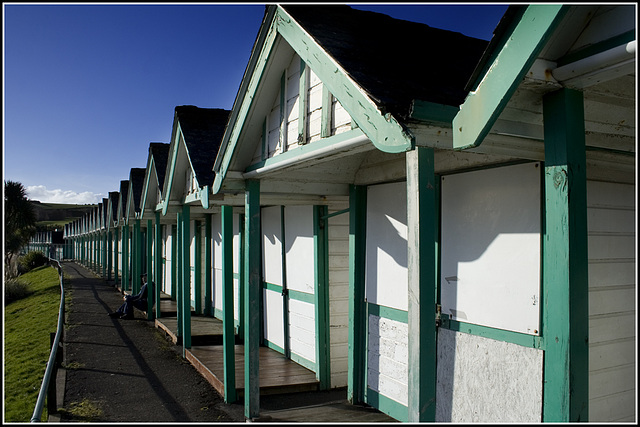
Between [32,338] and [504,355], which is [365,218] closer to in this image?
[504,355]

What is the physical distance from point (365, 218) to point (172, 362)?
529 centimetres

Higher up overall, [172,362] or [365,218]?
[365,218]

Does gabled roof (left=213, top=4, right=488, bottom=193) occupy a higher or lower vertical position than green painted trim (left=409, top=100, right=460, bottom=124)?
higher

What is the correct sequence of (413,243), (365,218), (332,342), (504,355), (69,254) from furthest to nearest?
1. (69,254)
2. (332,342)
3. (365,218)
4. (504,355)
5. (413,243)

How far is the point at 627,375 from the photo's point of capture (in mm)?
4008

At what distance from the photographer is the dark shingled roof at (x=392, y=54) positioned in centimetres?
328

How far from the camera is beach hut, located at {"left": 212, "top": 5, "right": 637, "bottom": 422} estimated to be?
2.39 m

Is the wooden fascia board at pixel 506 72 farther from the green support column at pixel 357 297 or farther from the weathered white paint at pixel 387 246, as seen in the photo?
the green support column at pixel 357 297

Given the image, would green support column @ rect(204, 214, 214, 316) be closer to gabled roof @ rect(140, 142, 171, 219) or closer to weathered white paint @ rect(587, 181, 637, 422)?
gabled roof @ rect(140, 142, 171, 219)

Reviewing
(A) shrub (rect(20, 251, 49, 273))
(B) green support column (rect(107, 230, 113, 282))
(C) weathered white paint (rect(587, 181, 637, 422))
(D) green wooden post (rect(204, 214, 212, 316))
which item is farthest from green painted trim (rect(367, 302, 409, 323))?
(A) shrub (rect(20, 251, 49, 273))

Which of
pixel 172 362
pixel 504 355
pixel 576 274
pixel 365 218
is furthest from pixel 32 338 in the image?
pixel 576 274

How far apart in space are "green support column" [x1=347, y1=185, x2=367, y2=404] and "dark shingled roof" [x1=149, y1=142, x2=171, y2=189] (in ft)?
26.1

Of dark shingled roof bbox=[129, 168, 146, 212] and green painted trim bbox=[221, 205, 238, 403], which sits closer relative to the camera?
green painted trim bbox=[221, 205, 238, 403]

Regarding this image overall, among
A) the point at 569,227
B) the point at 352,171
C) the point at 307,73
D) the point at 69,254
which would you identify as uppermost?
the point at 307,73
